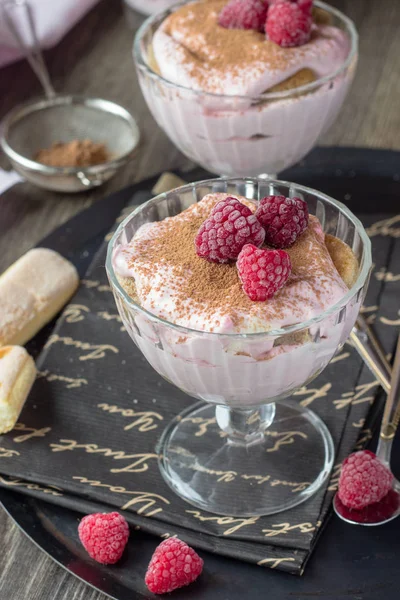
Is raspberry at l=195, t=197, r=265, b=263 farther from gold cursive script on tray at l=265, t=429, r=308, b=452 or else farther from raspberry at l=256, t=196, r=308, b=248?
gold cursive script on tray at l=265, t=429, r=308, b=452

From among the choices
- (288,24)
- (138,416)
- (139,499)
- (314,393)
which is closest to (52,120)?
(288,24)

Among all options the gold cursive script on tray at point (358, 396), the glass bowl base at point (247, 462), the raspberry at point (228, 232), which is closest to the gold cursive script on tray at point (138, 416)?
the glass bowl base at point (247, 462)

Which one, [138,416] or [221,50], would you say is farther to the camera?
[221,50]

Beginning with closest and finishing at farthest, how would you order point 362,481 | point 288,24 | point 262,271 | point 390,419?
point 262,271
point 362,481
point 390,419
point 288,24

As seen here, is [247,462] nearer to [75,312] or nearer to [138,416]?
[138,416]

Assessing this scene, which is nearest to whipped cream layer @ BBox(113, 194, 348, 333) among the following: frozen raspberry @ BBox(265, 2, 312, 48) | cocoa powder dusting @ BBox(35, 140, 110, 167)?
frozen raspberry @ BBox(265, 2, 312, 48)

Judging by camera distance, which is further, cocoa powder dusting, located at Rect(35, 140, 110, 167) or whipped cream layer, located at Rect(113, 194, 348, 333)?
cocoa powder dusting, located at Rect(35, 140, 110, 167)

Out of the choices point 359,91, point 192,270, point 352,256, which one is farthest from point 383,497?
point 359,91

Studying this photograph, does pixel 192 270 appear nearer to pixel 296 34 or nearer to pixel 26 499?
pixel 26 499
